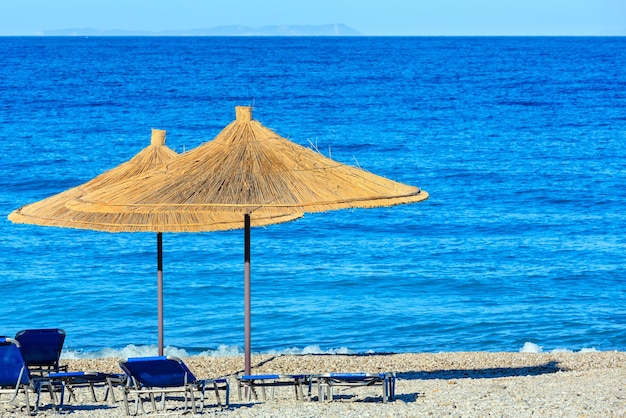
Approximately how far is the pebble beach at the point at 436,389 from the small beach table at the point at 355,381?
88 mm

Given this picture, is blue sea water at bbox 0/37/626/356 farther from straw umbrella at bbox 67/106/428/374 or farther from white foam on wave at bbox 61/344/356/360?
straw umbrella at bbox 67/106/428/374

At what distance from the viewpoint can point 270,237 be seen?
2031cm

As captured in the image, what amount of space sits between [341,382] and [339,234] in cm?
1264

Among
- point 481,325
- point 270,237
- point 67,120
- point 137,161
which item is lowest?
point 481,325

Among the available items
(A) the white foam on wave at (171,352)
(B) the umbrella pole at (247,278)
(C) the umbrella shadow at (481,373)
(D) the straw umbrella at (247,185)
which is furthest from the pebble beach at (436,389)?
(A) the white foam on wave at (171,352)

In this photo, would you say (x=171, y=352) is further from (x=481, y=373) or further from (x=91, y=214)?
(x=91, y=214)

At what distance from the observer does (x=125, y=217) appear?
315 inches

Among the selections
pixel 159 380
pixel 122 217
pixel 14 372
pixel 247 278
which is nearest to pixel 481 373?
pixel 247 278

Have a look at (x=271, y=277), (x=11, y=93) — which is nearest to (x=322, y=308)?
(x=271, y=277)

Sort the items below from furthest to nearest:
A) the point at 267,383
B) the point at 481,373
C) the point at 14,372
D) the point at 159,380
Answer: the point at 481,373 < the point at 267,383 < the point at 14,372 < the point at 159,380

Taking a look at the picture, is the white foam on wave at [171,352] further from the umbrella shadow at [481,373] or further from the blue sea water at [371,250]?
the umbrella shadow at [481,373]

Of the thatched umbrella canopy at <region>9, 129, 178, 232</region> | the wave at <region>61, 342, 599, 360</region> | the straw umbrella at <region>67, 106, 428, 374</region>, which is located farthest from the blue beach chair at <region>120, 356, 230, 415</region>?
the wave at <region>61, 342, 599, 360</region>

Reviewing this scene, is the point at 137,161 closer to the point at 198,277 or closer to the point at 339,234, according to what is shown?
the point at 198,277

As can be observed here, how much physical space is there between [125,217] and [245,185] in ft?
4.12
